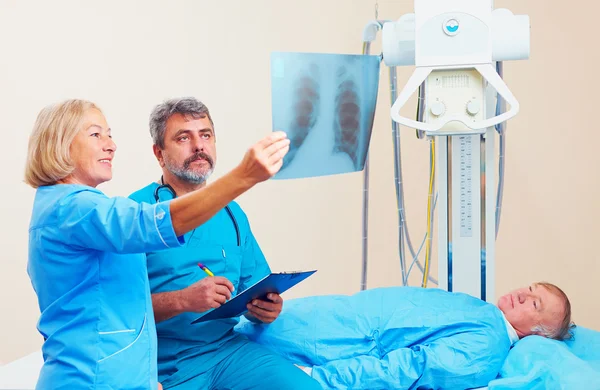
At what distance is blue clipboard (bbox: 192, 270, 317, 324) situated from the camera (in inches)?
71.2

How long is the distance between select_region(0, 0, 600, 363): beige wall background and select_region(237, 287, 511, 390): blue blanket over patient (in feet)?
4.45

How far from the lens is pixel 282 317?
7.36 ft

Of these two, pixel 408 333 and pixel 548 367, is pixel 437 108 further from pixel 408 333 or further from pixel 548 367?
pixel 548 367

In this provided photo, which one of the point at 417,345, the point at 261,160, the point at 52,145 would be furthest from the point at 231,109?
the point at 261,160

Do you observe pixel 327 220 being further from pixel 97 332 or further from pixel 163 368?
pixel 97 332

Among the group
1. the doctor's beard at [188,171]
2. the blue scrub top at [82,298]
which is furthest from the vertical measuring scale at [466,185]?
the blue scrub top at [82,298]

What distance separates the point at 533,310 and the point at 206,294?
107 cm

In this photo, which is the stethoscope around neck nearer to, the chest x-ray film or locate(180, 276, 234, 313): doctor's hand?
the chest x-ray film

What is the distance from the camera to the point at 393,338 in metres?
2.18

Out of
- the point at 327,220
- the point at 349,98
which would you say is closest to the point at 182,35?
the point at 327,220

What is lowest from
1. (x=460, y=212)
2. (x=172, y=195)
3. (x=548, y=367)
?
(x=548, y=367)

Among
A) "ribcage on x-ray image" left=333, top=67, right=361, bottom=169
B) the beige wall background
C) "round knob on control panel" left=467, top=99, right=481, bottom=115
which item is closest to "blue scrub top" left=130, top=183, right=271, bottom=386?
"ribcage on x-ray image" left=333, top=67, right=361, bottom=169

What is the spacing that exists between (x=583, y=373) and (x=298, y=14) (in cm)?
229

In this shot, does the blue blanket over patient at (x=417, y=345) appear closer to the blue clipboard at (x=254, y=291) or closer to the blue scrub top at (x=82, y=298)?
the blue clipboard at (x=254, y=291)
